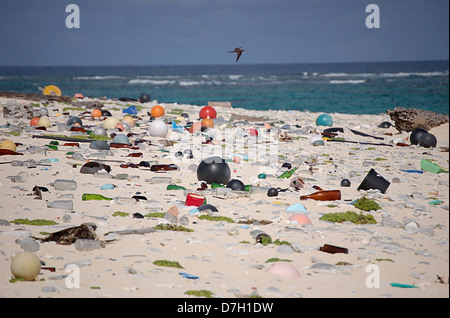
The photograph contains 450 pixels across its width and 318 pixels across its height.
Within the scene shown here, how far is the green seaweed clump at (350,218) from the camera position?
590cm

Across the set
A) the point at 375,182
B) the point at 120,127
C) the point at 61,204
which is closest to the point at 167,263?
the point at 61,204

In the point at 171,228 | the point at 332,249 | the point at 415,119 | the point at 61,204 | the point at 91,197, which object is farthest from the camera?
the point at 415,119

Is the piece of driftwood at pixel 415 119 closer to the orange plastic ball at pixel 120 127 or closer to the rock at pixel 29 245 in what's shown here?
the orange plastic ball at pixel 120 127

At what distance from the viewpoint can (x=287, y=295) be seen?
3.97 meters

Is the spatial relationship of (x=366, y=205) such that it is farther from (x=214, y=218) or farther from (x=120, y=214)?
(x=120, y=214)

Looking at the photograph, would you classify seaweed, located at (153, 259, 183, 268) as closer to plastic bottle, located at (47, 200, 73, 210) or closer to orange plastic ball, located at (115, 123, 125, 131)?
plastic bottle, located at (47, 200, 73, 210)

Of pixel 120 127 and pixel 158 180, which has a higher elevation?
pixel 120 127

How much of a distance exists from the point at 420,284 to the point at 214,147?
7.64 m

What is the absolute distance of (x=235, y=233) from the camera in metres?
5.40

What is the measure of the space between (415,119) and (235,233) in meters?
10.5

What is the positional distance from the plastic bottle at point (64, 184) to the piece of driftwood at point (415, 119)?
411 inches

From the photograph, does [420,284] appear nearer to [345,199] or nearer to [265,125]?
[345,199]
